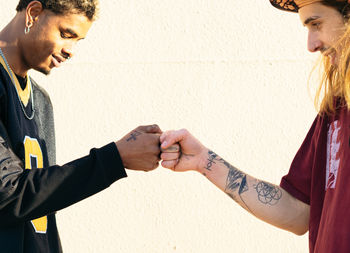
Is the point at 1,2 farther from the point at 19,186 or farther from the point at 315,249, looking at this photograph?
the point at 315,249

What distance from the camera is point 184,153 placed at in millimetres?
2777

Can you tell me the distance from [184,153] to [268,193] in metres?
0.53

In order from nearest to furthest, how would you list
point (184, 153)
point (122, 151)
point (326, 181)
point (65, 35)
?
point (326, 181), point (122, 151), point (65, 35), point (184, 153)

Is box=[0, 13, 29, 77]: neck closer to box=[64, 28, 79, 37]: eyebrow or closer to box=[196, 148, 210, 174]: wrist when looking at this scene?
box=[64, 28, 79, 37]: eyebrow

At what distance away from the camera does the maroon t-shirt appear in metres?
1.90

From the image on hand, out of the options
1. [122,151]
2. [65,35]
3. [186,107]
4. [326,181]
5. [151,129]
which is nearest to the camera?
[326,181]

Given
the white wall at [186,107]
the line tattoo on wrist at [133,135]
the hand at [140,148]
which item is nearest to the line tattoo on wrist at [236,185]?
the hand at [140,148]

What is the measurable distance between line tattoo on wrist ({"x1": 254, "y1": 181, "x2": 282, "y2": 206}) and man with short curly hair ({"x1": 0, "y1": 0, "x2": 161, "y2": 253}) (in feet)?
1.73

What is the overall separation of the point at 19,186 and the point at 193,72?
1.71 m

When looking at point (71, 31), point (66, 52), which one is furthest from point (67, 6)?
point (66, 52)

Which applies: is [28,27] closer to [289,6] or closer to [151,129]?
[151,129]

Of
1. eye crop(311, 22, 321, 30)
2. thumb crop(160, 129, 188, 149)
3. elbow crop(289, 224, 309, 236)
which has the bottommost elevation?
elbow crop(289, 224, 309, 236)

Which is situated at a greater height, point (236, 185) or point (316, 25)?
point (316, 25)

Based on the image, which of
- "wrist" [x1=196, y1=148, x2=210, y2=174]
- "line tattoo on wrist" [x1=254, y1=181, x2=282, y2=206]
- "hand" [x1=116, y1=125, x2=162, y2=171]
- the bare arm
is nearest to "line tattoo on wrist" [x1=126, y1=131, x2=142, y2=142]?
"hand" [x1=116, y1=125, x2=162, y2=171]
